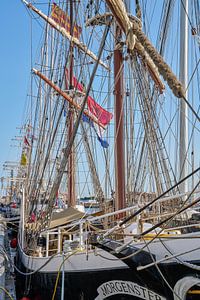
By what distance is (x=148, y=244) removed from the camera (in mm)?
5125

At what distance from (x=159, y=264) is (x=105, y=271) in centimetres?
119

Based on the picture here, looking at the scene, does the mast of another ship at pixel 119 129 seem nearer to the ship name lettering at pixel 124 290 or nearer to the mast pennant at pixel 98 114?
the ship name lettering at pixel 124 290

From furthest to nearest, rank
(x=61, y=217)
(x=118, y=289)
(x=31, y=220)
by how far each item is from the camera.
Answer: (x=31, y=220), (x=61, y=217), (x=118, y=289)

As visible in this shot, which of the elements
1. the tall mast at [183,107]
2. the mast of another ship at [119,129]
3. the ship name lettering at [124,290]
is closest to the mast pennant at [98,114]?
the tall mast at [183,107]

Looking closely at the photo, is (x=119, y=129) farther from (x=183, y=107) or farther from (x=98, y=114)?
(x=98, y=114)

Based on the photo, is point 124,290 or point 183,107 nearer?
point 124,290

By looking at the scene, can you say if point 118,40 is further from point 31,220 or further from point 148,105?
point 31,220

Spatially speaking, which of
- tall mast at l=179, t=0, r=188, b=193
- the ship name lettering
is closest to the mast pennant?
tall mast at l=179, t=0, r=188, b=193

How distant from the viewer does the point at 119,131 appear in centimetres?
923

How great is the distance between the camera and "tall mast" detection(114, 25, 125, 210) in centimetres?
857

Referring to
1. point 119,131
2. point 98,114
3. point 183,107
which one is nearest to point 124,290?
point 119,131

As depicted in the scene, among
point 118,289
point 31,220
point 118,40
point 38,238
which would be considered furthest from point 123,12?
point 31,220

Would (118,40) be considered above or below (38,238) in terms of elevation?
above

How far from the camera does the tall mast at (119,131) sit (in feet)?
28.1
